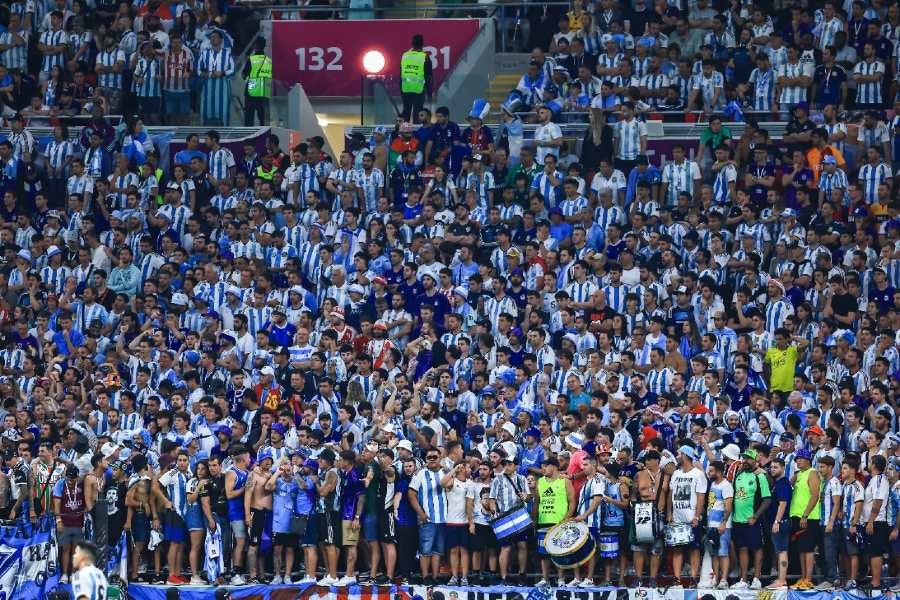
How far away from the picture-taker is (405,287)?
87.5ft

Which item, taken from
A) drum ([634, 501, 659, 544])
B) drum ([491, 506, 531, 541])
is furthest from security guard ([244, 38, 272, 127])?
drum ([634, 501, 659, 544])

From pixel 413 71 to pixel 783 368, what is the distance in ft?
31.8

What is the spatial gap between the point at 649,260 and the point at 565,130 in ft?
14.6

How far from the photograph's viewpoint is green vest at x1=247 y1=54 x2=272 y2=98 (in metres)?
32.5

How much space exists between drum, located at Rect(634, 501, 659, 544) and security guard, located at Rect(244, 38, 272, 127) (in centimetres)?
1260

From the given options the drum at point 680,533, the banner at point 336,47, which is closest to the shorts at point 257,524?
the drum at point 680,533

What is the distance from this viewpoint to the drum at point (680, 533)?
22.7m

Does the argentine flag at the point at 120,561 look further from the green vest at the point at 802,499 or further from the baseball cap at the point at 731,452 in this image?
the green vest at the point at 802,499

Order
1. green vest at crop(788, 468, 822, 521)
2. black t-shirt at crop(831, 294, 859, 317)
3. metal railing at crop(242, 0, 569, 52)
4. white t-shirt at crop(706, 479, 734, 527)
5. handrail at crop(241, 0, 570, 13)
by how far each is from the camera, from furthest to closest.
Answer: handrail at crop(241, 0, 570, 13), metal railing at crop(242, 0, 569, 52), black t-shirt at crop(831, 294, 859, 317), white t-shirt at crop(706, 479, 734, 527), green vest at crop(788, 468, 822, 521)

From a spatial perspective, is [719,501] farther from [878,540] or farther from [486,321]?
[486,321]

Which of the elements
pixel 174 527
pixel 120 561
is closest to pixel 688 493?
pixel 174 527

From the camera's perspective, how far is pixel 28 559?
23672 mm

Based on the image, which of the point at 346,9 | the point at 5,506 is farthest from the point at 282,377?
the point at 346,9

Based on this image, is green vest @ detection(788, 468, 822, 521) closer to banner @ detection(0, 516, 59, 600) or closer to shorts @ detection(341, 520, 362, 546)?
shorts @ detection(341, 520, 362, 546)
